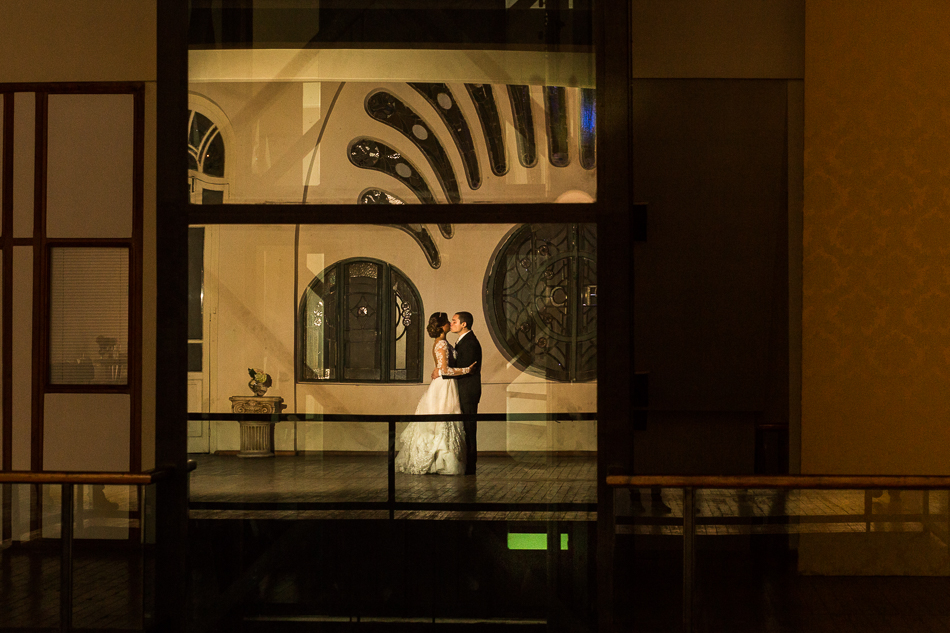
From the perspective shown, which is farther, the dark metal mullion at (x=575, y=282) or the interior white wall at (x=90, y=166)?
the interior white wall at (x=90, y=166)

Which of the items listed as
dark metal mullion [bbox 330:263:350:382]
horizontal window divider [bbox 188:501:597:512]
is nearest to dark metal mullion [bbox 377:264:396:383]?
dark metal mullion [bbox 330:263:350:382]

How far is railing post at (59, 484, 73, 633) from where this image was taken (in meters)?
3.22

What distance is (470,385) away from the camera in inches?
148

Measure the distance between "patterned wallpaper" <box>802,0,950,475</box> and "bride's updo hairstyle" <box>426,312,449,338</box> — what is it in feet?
7.56

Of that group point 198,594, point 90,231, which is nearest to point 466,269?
point 198,594

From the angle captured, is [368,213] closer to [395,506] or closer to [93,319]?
[395,506]

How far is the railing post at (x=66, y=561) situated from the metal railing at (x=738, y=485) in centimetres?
238

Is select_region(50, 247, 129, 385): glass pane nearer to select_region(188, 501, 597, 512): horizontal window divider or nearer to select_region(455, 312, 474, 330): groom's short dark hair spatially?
select_region(188, 501, 597, 512): horizontal window divider

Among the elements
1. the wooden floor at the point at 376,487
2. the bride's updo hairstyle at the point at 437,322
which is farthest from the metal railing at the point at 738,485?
the bride's updo hairstyle at the point at 437,322

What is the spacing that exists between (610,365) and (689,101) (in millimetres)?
2032

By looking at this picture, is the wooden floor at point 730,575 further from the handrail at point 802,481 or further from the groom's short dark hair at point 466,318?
the groom's short dark hair at point 466,318

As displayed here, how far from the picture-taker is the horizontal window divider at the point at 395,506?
3.69 m

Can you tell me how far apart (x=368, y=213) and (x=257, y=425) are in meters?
1.14

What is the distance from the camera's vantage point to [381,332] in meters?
3.75
